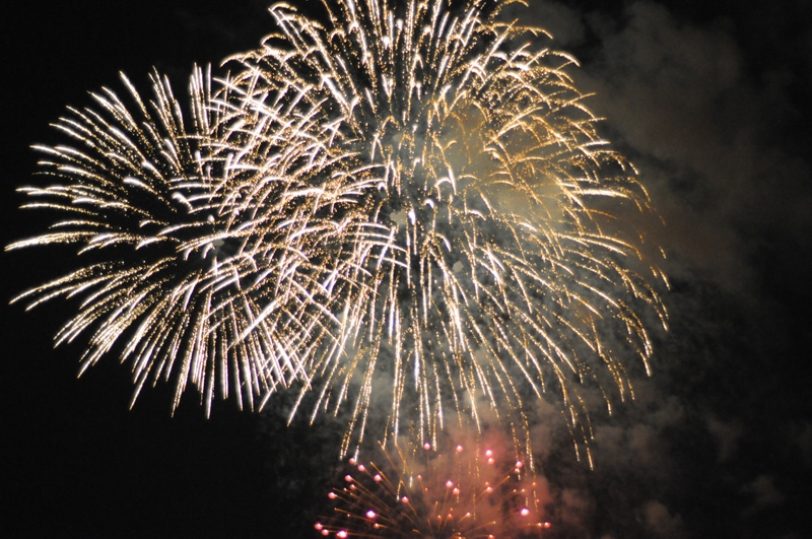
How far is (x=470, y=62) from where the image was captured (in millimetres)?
8273

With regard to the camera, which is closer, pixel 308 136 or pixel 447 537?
pixel 308 136

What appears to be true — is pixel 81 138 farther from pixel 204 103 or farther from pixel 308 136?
pixel 308 136

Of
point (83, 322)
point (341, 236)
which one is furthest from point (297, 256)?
point (83, 322)

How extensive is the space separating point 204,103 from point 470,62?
408 cm

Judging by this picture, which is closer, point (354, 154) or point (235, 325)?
point (354, 154)

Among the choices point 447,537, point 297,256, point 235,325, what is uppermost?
point 297,256

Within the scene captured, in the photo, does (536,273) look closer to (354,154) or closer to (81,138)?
(354,154)

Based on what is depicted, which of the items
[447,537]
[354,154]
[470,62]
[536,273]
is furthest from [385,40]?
[447,537]

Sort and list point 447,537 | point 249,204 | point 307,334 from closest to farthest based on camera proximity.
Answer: point 249,204
point 307,334
point 447,537

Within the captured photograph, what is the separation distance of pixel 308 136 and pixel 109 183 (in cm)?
315

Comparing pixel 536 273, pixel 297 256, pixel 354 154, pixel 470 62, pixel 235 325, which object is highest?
pixel 470 62

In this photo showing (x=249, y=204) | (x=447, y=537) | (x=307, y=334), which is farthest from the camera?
(x=447, y=537)

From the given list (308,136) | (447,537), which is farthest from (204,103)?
(447,537)

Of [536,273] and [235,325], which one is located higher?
[536,273]
